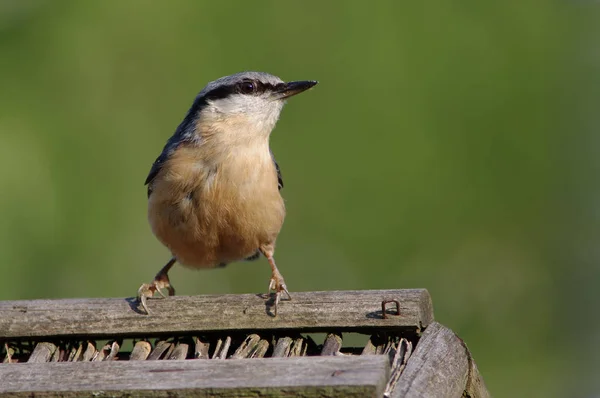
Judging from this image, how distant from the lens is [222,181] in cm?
548

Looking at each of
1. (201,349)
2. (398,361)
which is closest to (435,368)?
(398,361)

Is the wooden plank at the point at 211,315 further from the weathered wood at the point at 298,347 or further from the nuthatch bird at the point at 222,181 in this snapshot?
the nuthatch bird at the point at 222,181

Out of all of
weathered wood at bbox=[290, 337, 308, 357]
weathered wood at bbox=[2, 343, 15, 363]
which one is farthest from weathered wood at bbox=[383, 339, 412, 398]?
weathered wood at bbox=[2, 343, 15, 363]

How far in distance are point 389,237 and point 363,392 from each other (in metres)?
3.20

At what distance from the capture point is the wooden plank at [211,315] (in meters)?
4.11

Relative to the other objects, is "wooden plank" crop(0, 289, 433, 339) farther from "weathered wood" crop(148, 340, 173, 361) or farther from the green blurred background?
the green blurred background

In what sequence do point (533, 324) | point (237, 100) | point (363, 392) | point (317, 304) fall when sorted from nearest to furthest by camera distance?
point (363, 392) → point (317, 304) → point (237, 100) → point (533, 324)

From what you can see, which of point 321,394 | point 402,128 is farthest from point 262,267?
point 321,394

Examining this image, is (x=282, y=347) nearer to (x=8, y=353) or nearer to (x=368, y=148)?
(x=8, y=353)

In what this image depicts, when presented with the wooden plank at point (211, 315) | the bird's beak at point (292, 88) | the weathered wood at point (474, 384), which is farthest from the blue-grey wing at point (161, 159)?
the weathered wood at point (474, 384)

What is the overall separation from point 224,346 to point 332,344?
1.65 feet

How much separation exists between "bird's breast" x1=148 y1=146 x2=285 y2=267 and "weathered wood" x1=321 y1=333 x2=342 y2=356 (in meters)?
1.57

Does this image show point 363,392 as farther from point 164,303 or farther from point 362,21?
point 362,21

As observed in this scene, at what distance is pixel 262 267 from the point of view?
6.75 meters
